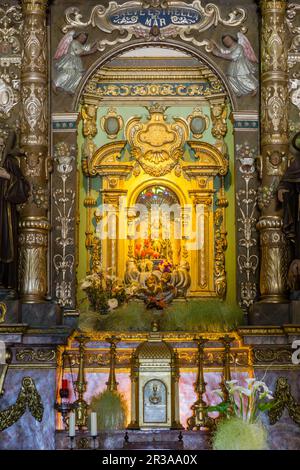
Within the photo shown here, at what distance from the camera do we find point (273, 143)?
19.1 meters

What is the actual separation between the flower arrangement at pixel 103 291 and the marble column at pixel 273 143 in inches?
90.0

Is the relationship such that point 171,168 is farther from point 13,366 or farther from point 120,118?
point 13,366

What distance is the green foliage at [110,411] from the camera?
17.5 metres

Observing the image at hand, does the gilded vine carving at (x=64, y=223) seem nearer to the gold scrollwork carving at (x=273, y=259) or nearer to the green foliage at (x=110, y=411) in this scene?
the green foliage at (x=110, y=411)

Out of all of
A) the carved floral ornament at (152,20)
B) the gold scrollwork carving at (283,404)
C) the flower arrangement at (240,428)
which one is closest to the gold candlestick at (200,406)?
the gold scrollwork carving at (283,404)

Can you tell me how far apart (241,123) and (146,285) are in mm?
3015

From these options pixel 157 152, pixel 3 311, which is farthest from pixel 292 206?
pixel 3 311

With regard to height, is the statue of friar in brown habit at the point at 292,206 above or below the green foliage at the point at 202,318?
above

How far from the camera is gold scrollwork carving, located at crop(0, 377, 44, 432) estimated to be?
17.3 metres

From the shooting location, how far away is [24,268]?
1867 cm

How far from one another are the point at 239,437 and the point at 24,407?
4.11 metres

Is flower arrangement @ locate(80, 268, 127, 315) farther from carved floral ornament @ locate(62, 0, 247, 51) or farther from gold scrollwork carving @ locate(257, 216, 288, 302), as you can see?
carved floral ornament @ locate(62, 0, 247, 51)

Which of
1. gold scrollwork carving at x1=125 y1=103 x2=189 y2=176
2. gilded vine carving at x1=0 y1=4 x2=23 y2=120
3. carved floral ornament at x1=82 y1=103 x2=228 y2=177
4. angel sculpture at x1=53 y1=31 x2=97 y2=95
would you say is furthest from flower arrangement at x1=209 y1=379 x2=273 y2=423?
gilded vine carving at x1=0 y1=4 x2=23 y2=120

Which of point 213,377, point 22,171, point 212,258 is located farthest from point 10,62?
point 213,377
